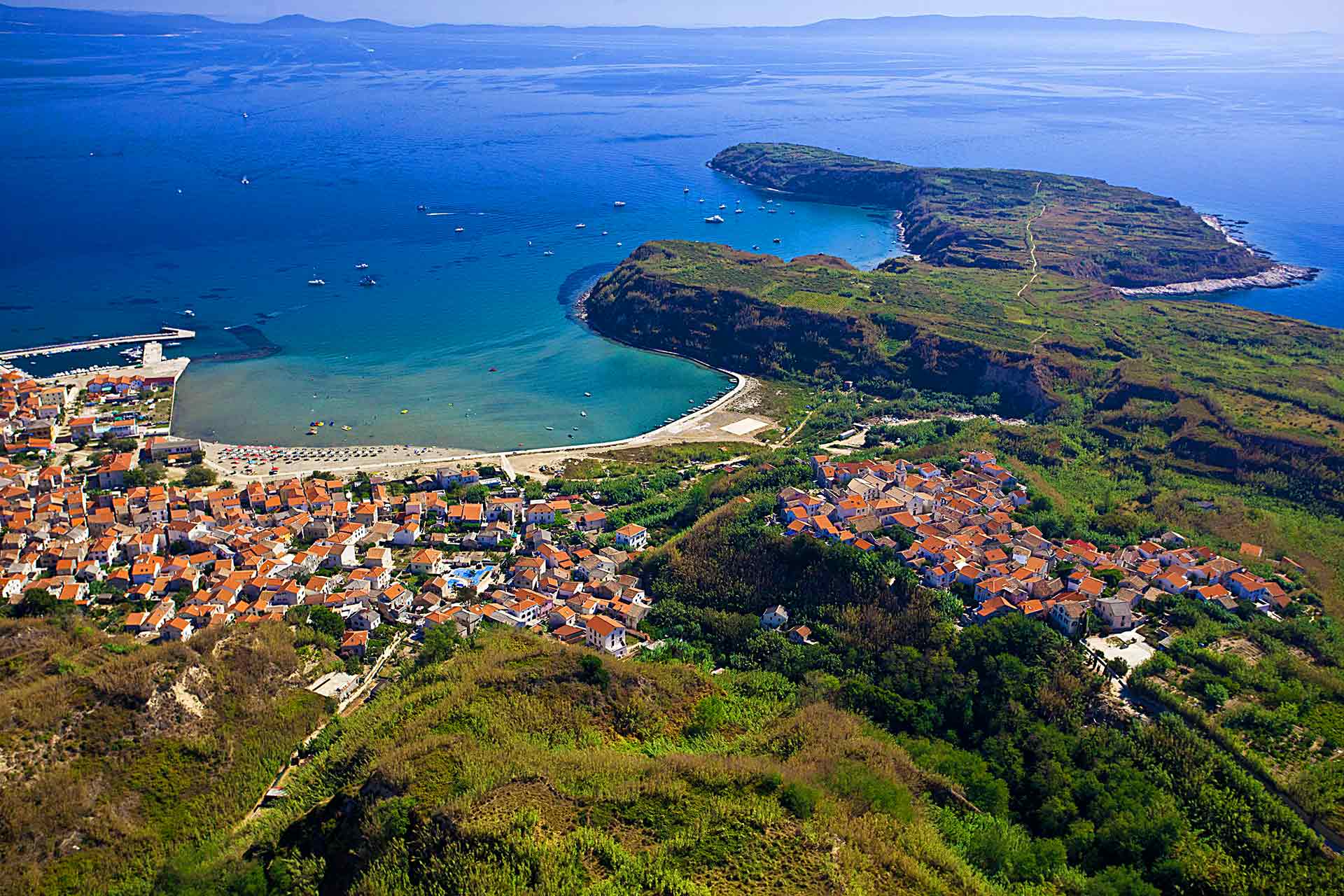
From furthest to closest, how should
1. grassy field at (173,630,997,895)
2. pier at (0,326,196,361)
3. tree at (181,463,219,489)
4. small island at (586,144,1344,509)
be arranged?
pier at (0,326,196,361) < small island at (586,144,1344,509) < tree at (181,463,219,489) < grassy field at (173,630,997,895)

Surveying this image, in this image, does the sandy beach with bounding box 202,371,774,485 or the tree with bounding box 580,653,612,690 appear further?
the sandy beach with bounding box 202,371,774,485

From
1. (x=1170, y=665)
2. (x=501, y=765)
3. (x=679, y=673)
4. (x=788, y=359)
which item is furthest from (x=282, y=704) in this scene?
(x=788, y=359)

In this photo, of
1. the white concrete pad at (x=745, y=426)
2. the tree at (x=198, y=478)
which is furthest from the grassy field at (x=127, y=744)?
the white concrete pad at (x=745, y=426)

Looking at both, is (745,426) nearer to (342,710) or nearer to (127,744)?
(342,710)

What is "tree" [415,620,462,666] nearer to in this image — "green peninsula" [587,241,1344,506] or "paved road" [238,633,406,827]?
"paved road" [238,633,406,827]

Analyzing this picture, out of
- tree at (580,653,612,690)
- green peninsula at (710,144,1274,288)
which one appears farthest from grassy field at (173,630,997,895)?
green peninsula at (710,144,1274,288)

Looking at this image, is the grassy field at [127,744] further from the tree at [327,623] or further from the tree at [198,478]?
the tree at [198,478]
